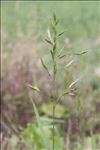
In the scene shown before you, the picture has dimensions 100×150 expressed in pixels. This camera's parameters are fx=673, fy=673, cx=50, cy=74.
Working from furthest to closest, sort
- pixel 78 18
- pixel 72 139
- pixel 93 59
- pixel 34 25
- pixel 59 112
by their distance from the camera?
1. pixel 78 18
2. pixel 93 59
3. pixel 34 25
4. pixel 59 112
5. pixel 72 139

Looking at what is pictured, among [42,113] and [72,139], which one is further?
[42,113]

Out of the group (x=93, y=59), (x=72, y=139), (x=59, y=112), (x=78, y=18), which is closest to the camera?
(x=72, y=139)

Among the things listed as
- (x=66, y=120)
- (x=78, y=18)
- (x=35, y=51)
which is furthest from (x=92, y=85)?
(x=78, y=18)

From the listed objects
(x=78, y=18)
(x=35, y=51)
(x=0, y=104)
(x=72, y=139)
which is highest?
(x=78, y=18)

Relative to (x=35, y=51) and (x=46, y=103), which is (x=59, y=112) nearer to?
(x=46, y=103)

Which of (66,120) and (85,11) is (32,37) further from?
(85,11)

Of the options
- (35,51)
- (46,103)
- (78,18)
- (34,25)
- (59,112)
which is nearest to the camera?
(59,112)

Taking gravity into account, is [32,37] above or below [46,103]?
above

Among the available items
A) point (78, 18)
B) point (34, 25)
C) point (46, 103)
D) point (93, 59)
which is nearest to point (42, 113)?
point (46, 103)

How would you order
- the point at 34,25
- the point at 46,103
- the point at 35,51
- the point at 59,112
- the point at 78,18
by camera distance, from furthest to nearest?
the point at 78,18 < the point at 34,25 < the point at 35,51 < the point at 46,103 < the point at 59,112
